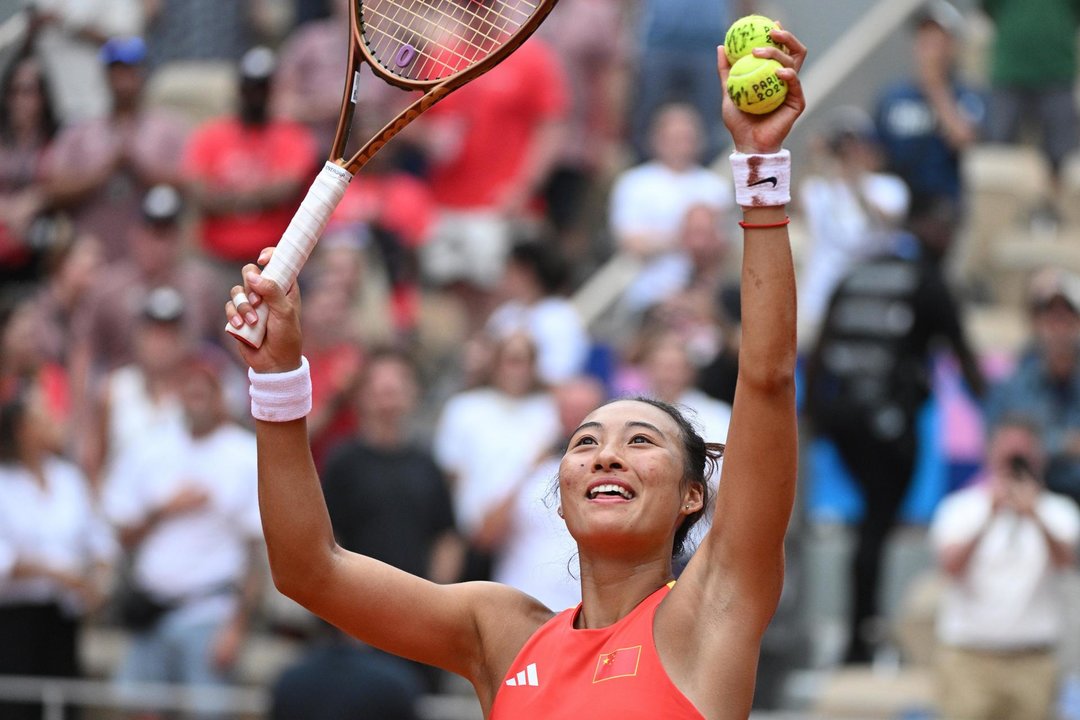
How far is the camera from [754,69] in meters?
2.91

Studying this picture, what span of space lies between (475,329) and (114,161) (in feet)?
6.61

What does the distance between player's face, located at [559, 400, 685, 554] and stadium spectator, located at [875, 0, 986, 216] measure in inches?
237

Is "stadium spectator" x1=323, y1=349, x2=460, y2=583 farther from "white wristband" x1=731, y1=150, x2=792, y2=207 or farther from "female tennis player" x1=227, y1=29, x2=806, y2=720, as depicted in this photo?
"white wristband" x1=731, y1=150, x2=792, y2=207

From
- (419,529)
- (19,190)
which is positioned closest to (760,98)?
(419,529)

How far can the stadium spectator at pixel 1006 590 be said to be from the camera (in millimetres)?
6996

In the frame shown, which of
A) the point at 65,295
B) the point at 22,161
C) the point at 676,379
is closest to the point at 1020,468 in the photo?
→ the point at 676,379

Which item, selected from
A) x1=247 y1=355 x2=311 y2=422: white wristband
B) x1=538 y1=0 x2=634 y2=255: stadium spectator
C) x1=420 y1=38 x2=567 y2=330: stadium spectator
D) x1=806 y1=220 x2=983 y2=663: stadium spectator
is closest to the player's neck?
x1=247 y1=355 x2=311 y2=422: white wristband

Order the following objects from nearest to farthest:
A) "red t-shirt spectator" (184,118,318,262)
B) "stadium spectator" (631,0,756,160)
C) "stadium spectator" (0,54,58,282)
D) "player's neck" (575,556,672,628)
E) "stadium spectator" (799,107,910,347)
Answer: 1. "player's neck" (575,556,672,628)
2. "stadium spectator" (799,107,910,347)
3. "red t-shirt spectator" (184,118,318,262)
4. "stadium spectator" (0,54,58,282)
5. "stadium spectator" (631,0,756,160)

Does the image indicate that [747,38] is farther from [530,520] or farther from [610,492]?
[530,520]

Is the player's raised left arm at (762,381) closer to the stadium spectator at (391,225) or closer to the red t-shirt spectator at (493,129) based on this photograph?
the stadium spectator at (391,225)

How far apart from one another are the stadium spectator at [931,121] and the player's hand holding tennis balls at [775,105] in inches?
246

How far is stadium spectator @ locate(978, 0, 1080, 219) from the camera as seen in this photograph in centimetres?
988

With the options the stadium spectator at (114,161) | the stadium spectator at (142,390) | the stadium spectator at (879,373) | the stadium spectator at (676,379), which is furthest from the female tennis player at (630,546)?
the stadium spectator at (114,161)

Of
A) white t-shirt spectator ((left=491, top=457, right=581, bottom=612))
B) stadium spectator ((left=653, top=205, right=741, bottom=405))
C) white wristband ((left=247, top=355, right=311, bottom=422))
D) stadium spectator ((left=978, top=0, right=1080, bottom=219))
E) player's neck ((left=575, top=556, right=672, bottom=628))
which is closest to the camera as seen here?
white wristband ((left=247, top=355, right=311, bottom=422))
